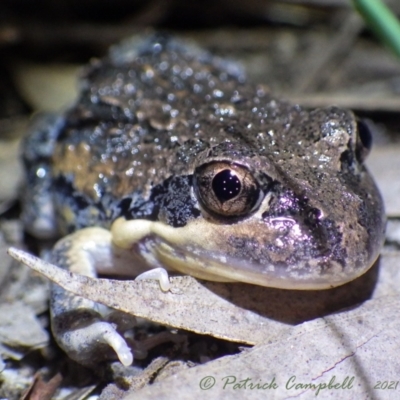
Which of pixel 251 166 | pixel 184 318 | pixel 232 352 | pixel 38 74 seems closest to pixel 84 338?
pixel 184 318

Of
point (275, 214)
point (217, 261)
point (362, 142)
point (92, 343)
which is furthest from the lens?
point (362, 142)

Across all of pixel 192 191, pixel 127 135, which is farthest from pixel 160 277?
pixel 127 135

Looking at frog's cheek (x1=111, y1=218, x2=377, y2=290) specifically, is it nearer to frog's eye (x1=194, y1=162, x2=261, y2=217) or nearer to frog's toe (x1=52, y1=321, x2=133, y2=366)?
frog's eye (x1=194, y1=162, x2=261, y2=217)

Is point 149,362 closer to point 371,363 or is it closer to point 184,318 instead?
point 184,318

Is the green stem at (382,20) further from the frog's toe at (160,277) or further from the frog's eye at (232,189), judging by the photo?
the frog's toe at (160,277)

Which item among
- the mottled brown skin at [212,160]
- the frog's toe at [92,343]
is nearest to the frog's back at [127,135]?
the mottled brown skin at [212,160]

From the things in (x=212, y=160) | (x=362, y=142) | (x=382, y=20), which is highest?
(x=382, y=20)

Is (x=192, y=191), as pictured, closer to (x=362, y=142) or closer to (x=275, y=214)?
(x=275, y=214)
